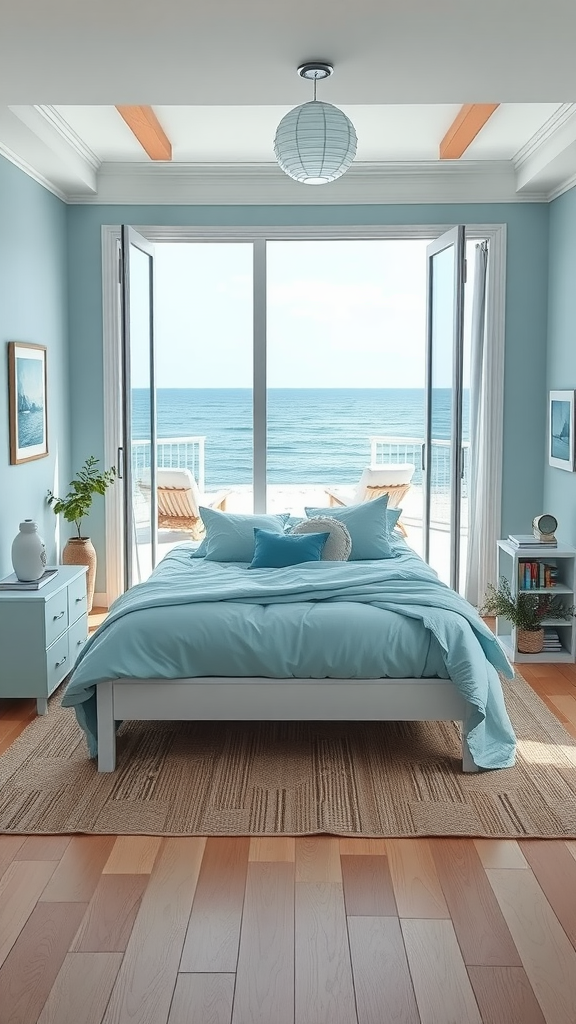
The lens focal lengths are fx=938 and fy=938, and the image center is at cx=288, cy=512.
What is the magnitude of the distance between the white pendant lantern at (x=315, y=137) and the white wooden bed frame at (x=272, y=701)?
208cm

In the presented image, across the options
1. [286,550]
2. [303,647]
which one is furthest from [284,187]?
[303,647]

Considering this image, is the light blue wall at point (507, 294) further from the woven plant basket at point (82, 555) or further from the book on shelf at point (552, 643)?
the book on shelf at point (552, 643)

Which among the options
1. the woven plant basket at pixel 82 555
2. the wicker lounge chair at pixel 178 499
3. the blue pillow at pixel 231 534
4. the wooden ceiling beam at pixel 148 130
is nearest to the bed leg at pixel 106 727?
the blue pillow at pixel 231 534

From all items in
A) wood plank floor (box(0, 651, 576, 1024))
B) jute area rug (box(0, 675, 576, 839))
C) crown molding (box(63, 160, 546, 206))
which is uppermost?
crown molding (box(63, 160, 546, 206))

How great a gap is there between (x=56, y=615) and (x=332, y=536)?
142 cm

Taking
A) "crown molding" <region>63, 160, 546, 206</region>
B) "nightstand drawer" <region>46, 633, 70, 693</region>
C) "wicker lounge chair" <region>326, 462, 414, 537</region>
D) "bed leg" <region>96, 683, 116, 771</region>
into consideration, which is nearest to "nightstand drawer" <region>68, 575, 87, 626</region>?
"nightstand drawer" <region>46, 633, 70, 693</region>

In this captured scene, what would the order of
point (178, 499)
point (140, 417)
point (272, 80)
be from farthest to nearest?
1. point (178, 499)
2. point (140, 417)
3. point (272, 80)

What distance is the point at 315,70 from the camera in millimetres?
3580

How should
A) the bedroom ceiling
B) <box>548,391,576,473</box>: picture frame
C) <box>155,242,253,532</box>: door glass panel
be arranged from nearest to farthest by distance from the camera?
the bedroom ceiling
<box>548,391,576,473</box>: picture frame
<box>155,242,253,532</box>: door glass panel

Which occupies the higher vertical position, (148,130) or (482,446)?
(148,130)

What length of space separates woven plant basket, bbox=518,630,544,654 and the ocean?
1061 centimetres

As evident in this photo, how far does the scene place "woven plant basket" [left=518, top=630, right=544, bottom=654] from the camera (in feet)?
17.2

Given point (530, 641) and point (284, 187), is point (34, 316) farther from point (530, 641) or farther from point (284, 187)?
point (530, 641)

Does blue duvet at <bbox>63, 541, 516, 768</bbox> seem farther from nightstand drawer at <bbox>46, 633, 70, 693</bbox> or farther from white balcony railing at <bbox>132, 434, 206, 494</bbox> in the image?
white balcony railing at <bbox>132, 434, 206, 494</bbox>
